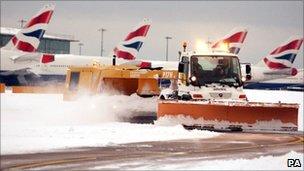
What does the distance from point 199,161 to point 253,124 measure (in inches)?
233

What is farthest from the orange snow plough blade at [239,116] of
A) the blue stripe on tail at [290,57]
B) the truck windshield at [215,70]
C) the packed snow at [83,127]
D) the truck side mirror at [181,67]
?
the blue stripe on tail at [290,57]

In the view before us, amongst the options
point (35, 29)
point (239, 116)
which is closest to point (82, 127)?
point (239, 116)

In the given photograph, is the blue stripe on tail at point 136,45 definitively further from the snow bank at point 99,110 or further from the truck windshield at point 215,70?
the truck windshield at point 215,70

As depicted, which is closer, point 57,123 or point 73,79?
point 57,123

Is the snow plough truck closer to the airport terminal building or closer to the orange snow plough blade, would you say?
the orange snow plough blade

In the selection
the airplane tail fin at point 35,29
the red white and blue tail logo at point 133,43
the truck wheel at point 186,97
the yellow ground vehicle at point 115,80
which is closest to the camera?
the truck wheel at point 186,97

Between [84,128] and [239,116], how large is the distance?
422 centimetres

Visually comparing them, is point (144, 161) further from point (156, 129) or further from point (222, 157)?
point (156, 129)

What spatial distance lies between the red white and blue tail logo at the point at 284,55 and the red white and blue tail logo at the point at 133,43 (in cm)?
1342

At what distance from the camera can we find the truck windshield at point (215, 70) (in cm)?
1755

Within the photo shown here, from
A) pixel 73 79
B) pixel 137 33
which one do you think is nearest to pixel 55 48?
pixel 137 33

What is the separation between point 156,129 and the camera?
15633mm

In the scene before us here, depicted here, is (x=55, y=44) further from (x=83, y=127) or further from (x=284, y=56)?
(x=83, y=127)

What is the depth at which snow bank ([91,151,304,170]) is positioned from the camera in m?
9.61
